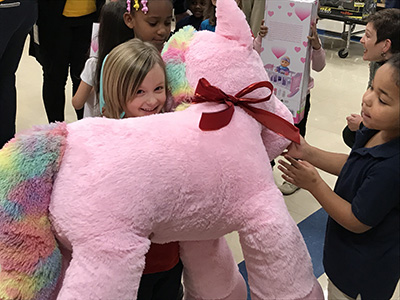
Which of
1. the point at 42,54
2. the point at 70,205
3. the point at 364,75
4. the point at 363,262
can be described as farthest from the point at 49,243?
the point at 364,75

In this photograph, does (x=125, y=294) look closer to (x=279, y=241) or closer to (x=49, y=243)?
(x=49, y=243)

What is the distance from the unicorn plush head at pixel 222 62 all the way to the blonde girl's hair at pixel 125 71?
0.15 ft

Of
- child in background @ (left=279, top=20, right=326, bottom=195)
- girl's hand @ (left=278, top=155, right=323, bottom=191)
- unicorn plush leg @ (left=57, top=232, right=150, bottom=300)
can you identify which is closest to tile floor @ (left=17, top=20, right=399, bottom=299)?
child in background @ (left=279, top=20, right=326, bottom=195)

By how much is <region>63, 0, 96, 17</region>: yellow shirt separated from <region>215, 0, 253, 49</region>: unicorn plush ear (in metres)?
1.35

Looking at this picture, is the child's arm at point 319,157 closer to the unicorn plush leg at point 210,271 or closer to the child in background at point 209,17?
the unicorn plush leg at point 210,271

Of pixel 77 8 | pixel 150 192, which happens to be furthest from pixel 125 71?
pixel 77 8

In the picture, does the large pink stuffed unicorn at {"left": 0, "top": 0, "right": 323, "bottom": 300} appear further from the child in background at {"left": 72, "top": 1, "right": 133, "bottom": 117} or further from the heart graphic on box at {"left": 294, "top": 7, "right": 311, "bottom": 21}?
the heart graphic on box at {"left": 294, "top": 7, "right": 311, "bottom": 21}

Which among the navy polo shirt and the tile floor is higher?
the navy polo shirt

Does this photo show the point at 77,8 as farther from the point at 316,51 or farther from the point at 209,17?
the point at 316,51

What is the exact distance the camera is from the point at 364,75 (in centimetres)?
365

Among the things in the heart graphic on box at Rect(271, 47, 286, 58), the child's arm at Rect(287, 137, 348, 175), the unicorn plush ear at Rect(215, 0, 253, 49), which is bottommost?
the heart graphic on box at Rect(271, 47, 286, 58)

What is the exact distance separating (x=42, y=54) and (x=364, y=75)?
2389 millimetres

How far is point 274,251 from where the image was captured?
0.88 m

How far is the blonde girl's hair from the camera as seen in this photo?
1.04m
